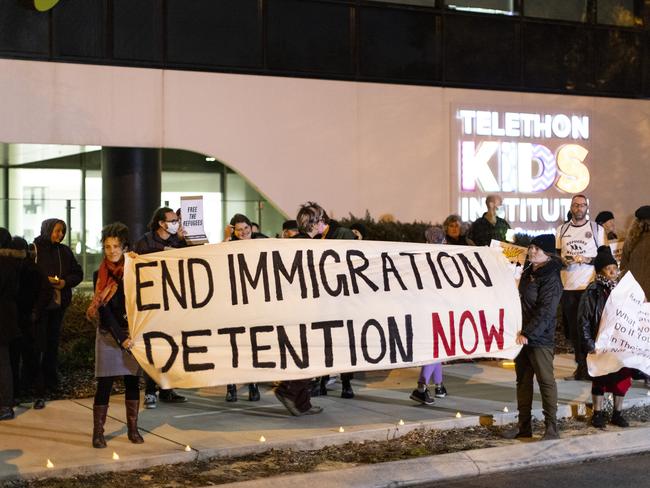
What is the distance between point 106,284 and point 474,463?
321cm

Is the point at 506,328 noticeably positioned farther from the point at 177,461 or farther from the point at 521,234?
the point at 521,234

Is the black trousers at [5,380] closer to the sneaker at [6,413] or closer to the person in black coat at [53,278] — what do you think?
the sneaker at [6,413]

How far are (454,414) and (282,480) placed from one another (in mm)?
2647

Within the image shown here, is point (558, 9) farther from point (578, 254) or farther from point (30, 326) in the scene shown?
point (30, 326)

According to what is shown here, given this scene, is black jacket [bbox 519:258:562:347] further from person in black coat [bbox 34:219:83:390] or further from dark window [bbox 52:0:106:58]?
dark window [bbox 52:0:106:58]

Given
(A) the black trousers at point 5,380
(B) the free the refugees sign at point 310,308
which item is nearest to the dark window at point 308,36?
(B) the free the refugees sign at point 310,308

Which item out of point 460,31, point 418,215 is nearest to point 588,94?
point 460,31

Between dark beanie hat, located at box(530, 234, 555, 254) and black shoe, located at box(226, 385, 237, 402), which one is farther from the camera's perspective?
black shoe, located at box(226, 385, 237, 402)

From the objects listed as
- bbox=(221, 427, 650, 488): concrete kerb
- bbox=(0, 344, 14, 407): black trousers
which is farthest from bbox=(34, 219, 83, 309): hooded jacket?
bbox=(221, 427, 650, 488): concrete kerb

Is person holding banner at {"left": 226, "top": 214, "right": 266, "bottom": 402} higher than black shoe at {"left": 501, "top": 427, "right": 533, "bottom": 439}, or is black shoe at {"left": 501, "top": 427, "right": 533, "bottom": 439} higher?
person holding banner at {"left": 226, "top": 214, "right": 266, "bottom": 402}

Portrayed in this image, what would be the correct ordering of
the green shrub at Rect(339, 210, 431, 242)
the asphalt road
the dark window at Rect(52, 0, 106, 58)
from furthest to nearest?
the green shrub at Rect(339, 210, 431, 242) → the dark window at Rect(52, 0, 106, 58) → the asphalt road

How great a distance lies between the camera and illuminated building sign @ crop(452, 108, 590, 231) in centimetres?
1848

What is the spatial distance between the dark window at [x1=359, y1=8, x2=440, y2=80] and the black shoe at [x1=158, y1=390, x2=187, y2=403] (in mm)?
8506

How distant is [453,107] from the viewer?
1836 cm
